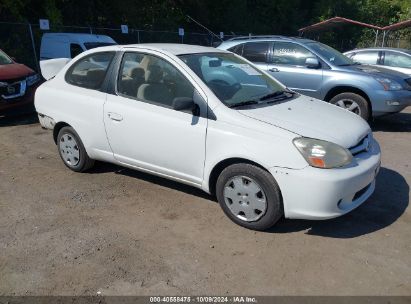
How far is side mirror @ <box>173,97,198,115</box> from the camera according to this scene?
3.87 metres

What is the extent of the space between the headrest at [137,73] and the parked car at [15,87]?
4.61 metres

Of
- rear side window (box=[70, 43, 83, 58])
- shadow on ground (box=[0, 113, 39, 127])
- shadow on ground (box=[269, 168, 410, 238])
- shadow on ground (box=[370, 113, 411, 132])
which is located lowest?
shadow on ground (box=[0, 113, 39, 127])

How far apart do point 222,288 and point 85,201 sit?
A: 83.0 inches

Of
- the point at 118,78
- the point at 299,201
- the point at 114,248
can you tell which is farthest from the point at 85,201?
the point at 299,201

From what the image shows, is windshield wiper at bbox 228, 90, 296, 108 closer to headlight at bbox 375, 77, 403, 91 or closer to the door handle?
the door handle

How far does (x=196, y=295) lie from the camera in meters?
3.01

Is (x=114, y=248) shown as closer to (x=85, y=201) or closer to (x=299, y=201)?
(x=85, y=201)

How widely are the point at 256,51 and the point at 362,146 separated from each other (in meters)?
5.07

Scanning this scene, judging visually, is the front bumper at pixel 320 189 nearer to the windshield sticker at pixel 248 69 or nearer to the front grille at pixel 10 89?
the windshield sticker at pixel 248 69

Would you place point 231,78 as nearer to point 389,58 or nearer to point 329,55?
point 329,55

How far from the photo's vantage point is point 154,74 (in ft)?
14.3

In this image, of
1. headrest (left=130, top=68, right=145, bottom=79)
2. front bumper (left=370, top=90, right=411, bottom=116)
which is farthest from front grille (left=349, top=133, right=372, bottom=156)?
front bumper (left=370, top=90, right=411, bottom=116)

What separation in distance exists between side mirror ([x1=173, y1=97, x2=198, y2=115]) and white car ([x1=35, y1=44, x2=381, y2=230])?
0.03 ft

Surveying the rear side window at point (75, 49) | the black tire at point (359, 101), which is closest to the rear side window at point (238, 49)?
the black tire at point (359, 101)
